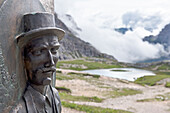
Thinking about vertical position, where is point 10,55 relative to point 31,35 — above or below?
below

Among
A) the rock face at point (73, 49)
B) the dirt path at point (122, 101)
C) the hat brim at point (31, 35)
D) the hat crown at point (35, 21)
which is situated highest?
the rock face at point (73, 49)

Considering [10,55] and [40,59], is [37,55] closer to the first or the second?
[40,59]

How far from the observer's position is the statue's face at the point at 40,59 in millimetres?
2297

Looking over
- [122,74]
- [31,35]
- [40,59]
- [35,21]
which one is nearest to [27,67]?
[40,59]

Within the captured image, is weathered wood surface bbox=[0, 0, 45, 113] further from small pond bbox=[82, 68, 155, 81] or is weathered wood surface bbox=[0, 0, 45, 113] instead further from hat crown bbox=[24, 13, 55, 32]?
small pond bbox=[82, 68, 155, 81]

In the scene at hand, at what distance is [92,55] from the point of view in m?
190

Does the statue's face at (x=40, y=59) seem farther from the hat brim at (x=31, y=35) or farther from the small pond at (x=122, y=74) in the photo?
the small pond at (x=122, y=74)

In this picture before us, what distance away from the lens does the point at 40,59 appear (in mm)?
2303

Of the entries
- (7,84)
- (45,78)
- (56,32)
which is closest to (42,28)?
(56,32)

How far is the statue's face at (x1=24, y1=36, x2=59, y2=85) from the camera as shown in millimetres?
2297

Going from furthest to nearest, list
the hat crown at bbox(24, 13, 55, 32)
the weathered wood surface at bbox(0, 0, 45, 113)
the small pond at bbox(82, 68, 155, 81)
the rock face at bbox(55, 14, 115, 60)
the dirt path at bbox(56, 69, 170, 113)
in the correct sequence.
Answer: the rock face at bbox(55, 14, 115, 60) < the small pond at bbox(82, 68, 155, 81) < the dirt path at bbox(56, 69, 170, 113) < the hat crown at bbox(24, 13, 55, 32) < the weathered wood surface at bbox(0, 0, 45, 113)

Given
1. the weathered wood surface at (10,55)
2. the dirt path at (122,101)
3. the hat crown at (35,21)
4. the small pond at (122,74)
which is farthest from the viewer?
the small pond at (122,74)

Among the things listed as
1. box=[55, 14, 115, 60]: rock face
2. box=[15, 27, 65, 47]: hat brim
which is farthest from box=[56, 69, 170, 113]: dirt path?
box=[55, 14, 115, 60]: rock face

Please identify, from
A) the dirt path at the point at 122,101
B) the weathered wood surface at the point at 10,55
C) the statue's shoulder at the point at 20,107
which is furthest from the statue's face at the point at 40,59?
the dirt path at the point at 122,101
